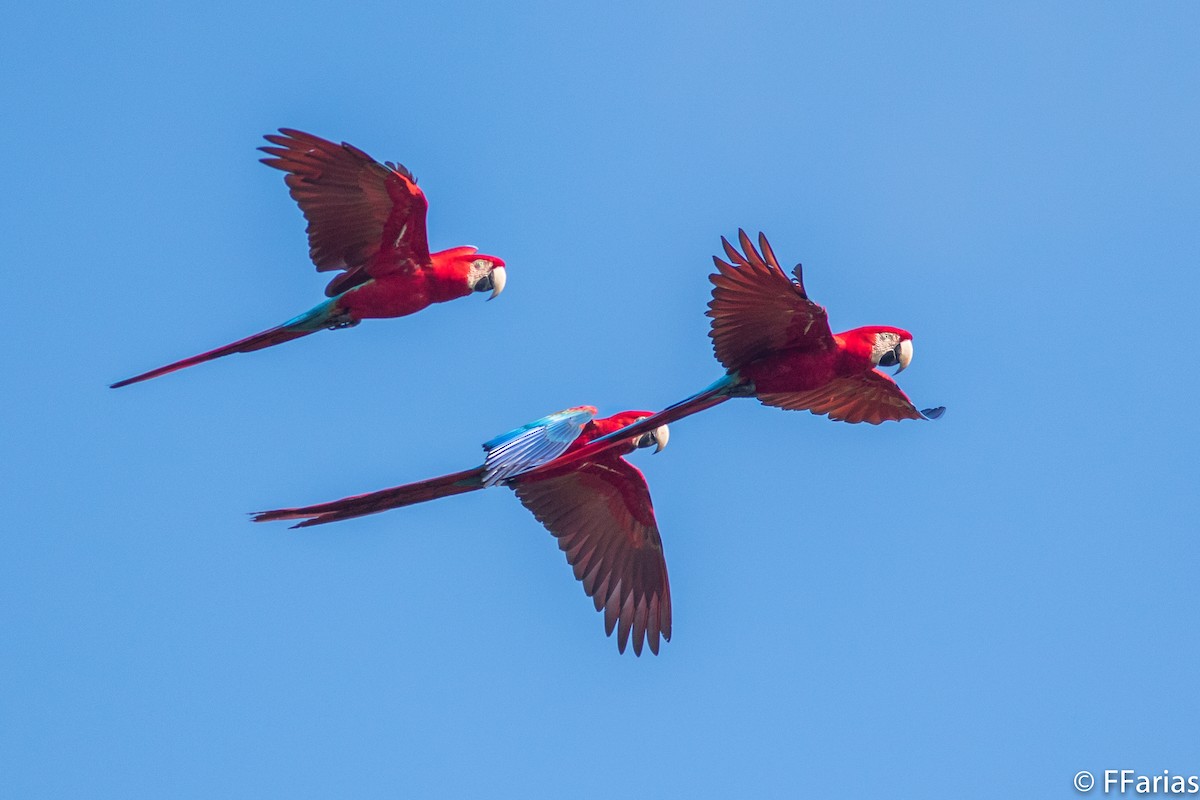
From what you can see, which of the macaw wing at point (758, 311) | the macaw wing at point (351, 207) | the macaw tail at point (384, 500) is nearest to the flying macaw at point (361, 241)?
the macaw wing at point (351, 207)

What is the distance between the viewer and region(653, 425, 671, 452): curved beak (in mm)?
10320

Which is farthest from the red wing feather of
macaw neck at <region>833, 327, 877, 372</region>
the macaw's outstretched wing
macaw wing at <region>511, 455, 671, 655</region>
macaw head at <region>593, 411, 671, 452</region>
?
macaw wing at <region>511, 455, 671, 655</region>

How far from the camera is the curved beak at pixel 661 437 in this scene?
33.9ft

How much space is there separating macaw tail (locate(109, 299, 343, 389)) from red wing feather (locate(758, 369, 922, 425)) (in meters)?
2.69


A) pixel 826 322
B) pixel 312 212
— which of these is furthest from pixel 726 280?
pixel 312 212

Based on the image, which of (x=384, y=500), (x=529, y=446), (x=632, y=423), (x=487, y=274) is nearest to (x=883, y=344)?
(x=632, y=423)

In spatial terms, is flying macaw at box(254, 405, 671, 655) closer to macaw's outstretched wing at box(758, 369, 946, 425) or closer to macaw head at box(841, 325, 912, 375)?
macaw's outstretched wing at box(758, 369, 946, 425)

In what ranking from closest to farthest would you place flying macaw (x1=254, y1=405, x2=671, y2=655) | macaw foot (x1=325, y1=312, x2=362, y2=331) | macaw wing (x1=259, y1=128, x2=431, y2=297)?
1. macaw wing (x1=259, y1=128, x2=431, y2=297)
2. macaw foot (x1=325, y1=312, x2=362, y2=331)
3. flying macaw (x1=254, y1=405, x2=671, y2=655)

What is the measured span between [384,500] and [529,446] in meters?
0.87

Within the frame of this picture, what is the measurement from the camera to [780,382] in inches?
365

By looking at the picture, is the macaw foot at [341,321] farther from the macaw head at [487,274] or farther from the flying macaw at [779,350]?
the flying macaw at [779,350]

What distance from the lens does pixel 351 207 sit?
32.2ft

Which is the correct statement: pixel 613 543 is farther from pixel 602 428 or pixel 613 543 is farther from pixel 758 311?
pixel 758 311

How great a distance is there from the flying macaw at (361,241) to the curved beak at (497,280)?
94 mm
